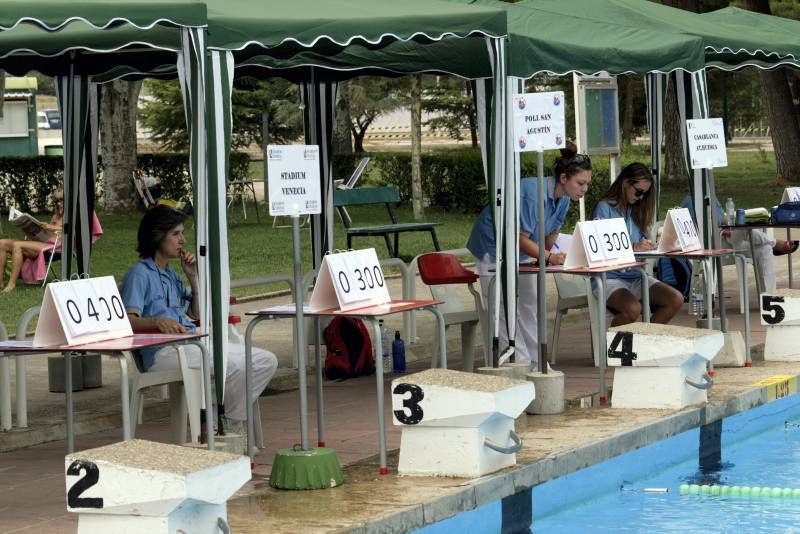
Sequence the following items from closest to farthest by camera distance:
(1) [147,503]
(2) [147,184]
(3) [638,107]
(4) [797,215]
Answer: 1. (1) [147,503]
2. (4) [797,215]
3. (2) [147,184]
4. (3) [638,107]

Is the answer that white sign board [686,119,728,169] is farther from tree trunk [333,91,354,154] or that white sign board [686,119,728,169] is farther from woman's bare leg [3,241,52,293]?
tree trunk [333,91,354,154]

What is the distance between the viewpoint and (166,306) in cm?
875

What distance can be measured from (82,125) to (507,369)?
3.67 meters

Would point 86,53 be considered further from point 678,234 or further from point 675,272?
point 675,272

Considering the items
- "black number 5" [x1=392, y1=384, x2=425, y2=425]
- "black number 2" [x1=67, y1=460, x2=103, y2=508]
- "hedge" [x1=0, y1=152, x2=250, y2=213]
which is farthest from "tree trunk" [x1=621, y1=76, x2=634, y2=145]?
"black number 2" [x1=67, y1=460, x2=103, y2=508]

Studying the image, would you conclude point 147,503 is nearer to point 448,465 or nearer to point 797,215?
point 448,465

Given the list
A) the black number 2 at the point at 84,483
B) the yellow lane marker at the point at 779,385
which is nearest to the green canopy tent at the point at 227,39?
the black number 2 at the point at 84,483

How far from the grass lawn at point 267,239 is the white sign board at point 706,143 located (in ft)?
21.1

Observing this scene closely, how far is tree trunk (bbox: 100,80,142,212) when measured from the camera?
28.6 metres

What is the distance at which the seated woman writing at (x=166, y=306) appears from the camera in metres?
8.32

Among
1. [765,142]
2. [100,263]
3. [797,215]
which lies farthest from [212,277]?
[765,142]

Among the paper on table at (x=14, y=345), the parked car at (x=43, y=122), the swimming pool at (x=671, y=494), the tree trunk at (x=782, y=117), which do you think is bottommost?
the swimming pool at (x=671, y=494)

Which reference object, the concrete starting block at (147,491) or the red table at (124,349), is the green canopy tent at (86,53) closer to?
the red table at (124,349)

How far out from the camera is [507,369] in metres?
9.75
